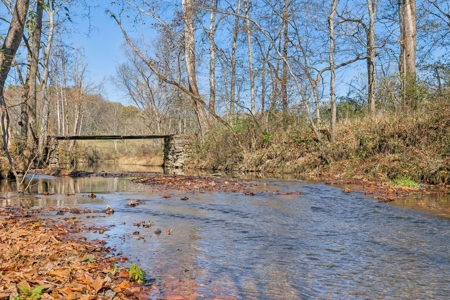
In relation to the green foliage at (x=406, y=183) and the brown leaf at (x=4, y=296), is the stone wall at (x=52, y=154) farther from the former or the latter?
the brown leaf at (x=4, y=296)

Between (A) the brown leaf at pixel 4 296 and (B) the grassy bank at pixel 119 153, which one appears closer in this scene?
(A) the brown leaf at pixel 4 296

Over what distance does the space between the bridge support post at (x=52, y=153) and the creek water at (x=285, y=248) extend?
19.0 metres

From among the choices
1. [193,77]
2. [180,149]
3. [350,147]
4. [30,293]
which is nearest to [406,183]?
[350,147]

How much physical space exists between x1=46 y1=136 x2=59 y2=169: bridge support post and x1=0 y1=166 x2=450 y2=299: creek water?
19004 millimetres

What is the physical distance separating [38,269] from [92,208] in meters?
4.36

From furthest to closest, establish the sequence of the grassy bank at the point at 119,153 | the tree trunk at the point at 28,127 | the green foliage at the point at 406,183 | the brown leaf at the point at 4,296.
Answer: the grassy bank at the point at 119,153 → the tree trunk at the point at 28,127 → the green foliage at the point at 406,183 → the brown leaf at the point at 4,296

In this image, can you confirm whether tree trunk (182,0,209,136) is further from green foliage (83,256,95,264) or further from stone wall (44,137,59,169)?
green foliage (83,256,95,264)

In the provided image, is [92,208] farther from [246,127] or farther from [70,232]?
[246,127]

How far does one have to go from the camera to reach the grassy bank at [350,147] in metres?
12.9

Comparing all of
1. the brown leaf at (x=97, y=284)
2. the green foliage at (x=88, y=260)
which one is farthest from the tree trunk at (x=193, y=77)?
the brown leaf at (x=97, y=284)

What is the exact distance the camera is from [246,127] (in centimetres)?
2106

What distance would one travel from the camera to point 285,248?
4.70 m

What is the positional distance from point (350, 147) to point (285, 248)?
12.6 metres

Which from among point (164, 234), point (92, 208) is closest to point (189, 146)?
point (92, 208)
